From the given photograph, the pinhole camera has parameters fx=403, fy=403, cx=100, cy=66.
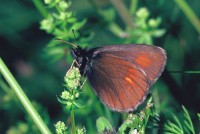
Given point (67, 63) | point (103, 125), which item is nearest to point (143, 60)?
point (103, 125)

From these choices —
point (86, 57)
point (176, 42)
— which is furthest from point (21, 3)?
point (86, 57)

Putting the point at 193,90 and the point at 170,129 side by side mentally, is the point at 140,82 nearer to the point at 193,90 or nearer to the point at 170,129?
the point at 170,129

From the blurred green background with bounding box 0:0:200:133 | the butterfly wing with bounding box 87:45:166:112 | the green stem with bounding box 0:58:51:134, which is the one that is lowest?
the blurred green background with bounding box 0:0:200:133

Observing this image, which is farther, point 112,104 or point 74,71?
point 112,104

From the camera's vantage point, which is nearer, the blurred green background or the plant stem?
the blurred green background

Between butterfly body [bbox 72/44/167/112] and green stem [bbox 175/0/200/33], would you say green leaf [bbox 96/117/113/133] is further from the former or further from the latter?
green stem [bbox 175/0/200/33]

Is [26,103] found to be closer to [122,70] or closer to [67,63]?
[122,70]

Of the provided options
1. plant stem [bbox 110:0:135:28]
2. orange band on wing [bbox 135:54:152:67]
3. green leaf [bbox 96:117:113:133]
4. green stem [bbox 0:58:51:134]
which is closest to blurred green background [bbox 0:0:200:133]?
plant stem [bbox 110:0:135:28]
